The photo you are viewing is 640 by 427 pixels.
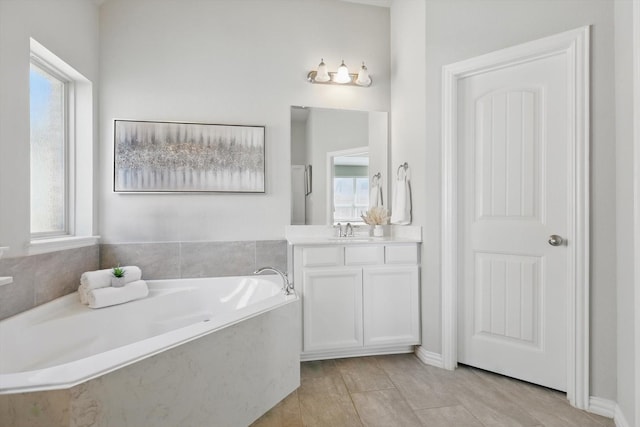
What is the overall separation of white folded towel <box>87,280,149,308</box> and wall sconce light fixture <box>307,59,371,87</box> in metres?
2.01

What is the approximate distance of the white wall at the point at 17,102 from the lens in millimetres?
1629

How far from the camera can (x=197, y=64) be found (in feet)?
8.73

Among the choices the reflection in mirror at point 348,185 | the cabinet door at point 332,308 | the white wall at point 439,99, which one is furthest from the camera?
the reflection in mirror at point 348,185

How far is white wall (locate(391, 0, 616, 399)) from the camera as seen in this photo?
5.87 ft

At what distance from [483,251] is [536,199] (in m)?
0.44

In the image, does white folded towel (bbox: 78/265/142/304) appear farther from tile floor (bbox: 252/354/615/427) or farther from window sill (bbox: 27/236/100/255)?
tile floor (bbox: 252/354/615/427)

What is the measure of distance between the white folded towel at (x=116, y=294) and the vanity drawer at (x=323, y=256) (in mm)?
1076

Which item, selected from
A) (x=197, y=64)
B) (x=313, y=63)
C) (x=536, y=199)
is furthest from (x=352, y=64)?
(x=536, y=199)

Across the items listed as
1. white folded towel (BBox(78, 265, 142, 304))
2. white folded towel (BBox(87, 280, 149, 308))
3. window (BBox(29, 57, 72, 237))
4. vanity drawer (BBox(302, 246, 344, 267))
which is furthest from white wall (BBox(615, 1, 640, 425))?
window (BBox(29, 57, 72, 237))

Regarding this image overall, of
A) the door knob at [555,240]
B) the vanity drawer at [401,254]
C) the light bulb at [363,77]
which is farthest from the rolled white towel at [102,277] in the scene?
the door knob at [555,240]

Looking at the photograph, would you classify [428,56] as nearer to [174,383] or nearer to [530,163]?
[530,163]

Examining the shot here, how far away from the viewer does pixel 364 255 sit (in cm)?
245

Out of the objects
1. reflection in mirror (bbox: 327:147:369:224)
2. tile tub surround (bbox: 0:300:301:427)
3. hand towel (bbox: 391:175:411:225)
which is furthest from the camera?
reflection in mirror (bbox: 327:147:369:224)

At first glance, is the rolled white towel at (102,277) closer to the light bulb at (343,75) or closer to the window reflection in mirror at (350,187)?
the window reflection in mirror at (350,187)
